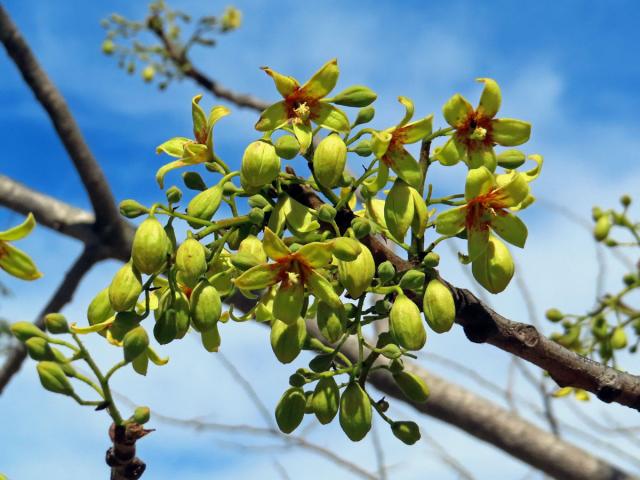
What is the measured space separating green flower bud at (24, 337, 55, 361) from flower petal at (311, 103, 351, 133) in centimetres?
72

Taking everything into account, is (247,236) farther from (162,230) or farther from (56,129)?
(56,129)

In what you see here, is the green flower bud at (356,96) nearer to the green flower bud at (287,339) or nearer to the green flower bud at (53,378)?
the green flower bud at (287,339)

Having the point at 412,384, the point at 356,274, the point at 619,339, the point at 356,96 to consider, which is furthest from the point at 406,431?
the point at 619,339

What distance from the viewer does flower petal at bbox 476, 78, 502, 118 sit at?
1915mm

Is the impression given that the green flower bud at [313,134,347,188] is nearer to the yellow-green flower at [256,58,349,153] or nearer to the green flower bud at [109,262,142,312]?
the yellow-green flower at [256,58,349,153]

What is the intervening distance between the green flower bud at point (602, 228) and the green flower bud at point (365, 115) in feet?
8.10

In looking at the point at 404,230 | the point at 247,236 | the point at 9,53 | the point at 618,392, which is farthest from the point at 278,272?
the point at 9,53

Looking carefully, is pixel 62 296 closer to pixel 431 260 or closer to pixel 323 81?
pixel 323 81

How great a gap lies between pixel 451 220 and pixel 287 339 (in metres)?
0.41

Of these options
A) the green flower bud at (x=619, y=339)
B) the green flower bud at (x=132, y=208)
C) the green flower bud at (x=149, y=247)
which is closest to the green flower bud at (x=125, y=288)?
the green flower bud at (x=149, y=247)

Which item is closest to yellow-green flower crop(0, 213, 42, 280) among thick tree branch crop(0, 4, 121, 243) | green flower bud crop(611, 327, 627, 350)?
green flower bud crop(611, 327, 627, 350)

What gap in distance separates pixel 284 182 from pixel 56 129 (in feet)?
10.6

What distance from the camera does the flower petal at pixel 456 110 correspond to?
186 centimetres

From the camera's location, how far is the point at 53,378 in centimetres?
169
